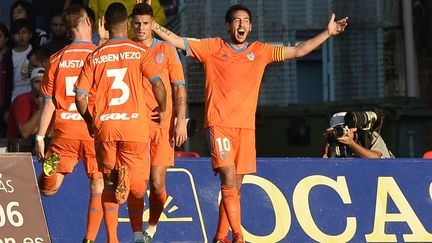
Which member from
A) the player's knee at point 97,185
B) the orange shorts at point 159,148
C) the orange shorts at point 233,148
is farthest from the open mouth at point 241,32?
the player's knee at point 97,185

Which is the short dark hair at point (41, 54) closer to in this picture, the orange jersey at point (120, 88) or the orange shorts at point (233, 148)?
the orange shorts at point (233, 148)

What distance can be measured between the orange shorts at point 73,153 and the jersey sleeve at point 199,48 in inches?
57.3

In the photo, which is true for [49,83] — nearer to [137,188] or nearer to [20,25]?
[137,188]

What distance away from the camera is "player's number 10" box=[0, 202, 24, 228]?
13867mm

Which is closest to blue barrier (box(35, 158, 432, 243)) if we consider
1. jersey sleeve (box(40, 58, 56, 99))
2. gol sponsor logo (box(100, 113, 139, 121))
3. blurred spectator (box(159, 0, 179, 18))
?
jersey sleeve (box(40, 58, 56, 99))

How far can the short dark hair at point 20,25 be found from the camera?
61.0 ft

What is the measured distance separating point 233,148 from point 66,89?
179cm

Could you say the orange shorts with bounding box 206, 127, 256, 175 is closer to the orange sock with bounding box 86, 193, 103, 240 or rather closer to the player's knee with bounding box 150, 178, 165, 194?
the player's knee with bounding box 150, 178, 165, 194

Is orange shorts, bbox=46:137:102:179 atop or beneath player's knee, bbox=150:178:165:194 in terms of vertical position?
atop

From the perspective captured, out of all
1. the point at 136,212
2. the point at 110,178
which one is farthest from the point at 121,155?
the point at 136,212

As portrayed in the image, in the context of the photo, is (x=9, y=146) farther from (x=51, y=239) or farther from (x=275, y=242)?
(x=275, y=242)

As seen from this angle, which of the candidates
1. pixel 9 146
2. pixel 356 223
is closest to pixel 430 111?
pixel 356 223

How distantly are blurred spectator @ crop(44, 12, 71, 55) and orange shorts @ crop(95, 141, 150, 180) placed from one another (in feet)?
17.6

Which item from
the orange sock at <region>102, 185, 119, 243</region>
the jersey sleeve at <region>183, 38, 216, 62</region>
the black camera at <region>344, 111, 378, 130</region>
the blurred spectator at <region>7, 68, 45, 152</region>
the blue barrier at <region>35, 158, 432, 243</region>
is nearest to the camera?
the orange sock at <region>102, 185, 119, 243</region>
